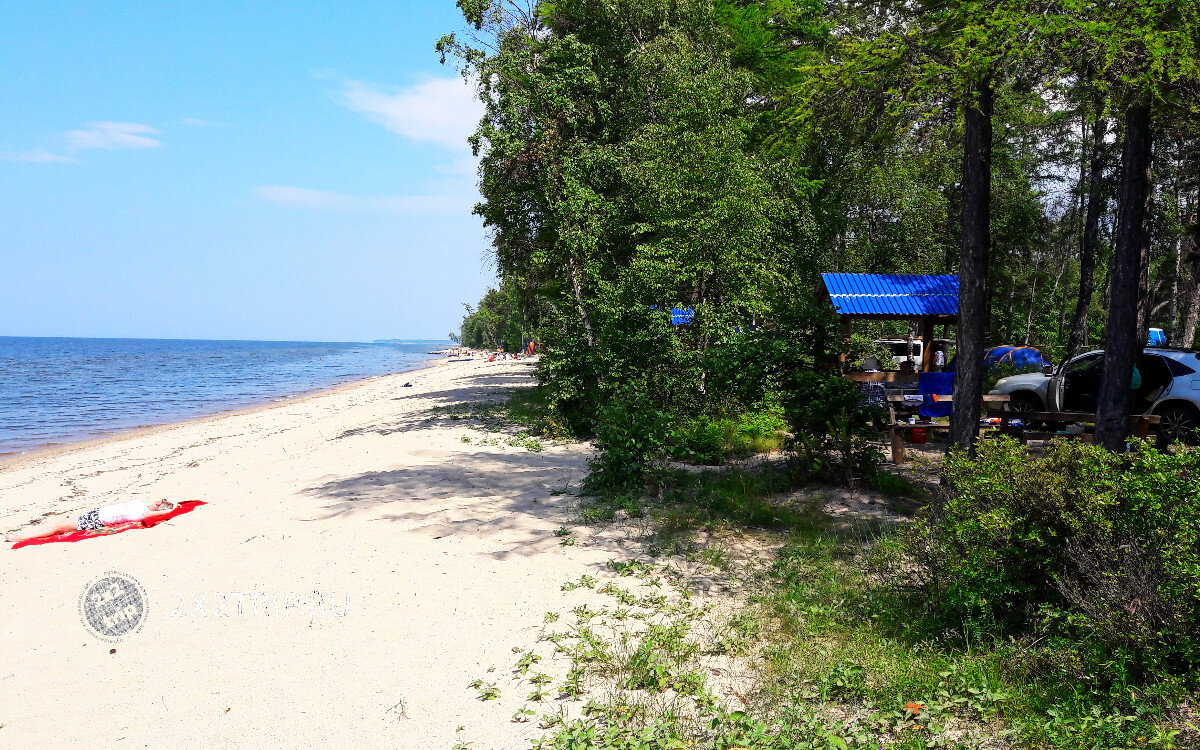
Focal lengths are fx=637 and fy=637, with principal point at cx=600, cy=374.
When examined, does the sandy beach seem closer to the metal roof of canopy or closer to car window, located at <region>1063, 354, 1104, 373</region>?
the metal roof of canopy

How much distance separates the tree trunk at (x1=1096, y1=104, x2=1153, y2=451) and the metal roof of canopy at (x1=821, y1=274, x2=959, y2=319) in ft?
17.2

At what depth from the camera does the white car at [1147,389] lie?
35.9ft

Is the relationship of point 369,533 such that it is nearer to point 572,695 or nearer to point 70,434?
point 572,695

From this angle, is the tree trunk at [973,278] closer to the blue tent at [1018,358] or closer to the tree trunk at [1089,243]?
the tree trunk at [1089,243]

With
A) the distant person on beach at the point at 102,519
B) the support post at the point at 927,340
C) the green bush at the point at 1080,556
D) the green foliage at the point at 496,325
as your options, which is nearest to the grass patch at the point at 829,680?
the green bush at the point at 1080,556

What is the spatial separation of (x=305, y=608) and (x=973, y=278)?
26.5ft

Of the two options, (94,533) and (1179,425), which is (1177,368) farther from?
(94,533)

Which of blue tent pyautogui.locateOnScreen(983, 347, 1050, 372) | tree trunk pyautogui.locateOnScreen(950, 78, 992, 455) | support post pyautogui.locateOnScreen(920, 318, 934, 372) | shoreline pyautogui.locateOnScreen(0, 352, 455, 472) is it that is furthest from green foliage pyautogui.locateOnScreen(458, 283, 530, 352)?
tree trunk pyautogui.locateOnScreen(950, 78, 992, 455)

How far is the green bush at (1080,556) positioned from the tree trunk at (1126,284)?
3788 mm

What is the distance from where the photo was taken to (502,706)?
13.2 feet

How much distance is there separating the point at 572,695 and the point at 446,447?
32.3 ft

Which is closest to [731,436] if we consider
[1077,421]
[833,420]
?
[833,420]

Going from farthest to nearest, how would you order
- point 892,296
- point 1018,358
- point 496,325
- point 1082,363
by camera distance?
point 496,325, point 1018,358, point 892,296, point 1082,363

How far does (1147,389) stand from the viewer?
11.5 metres
